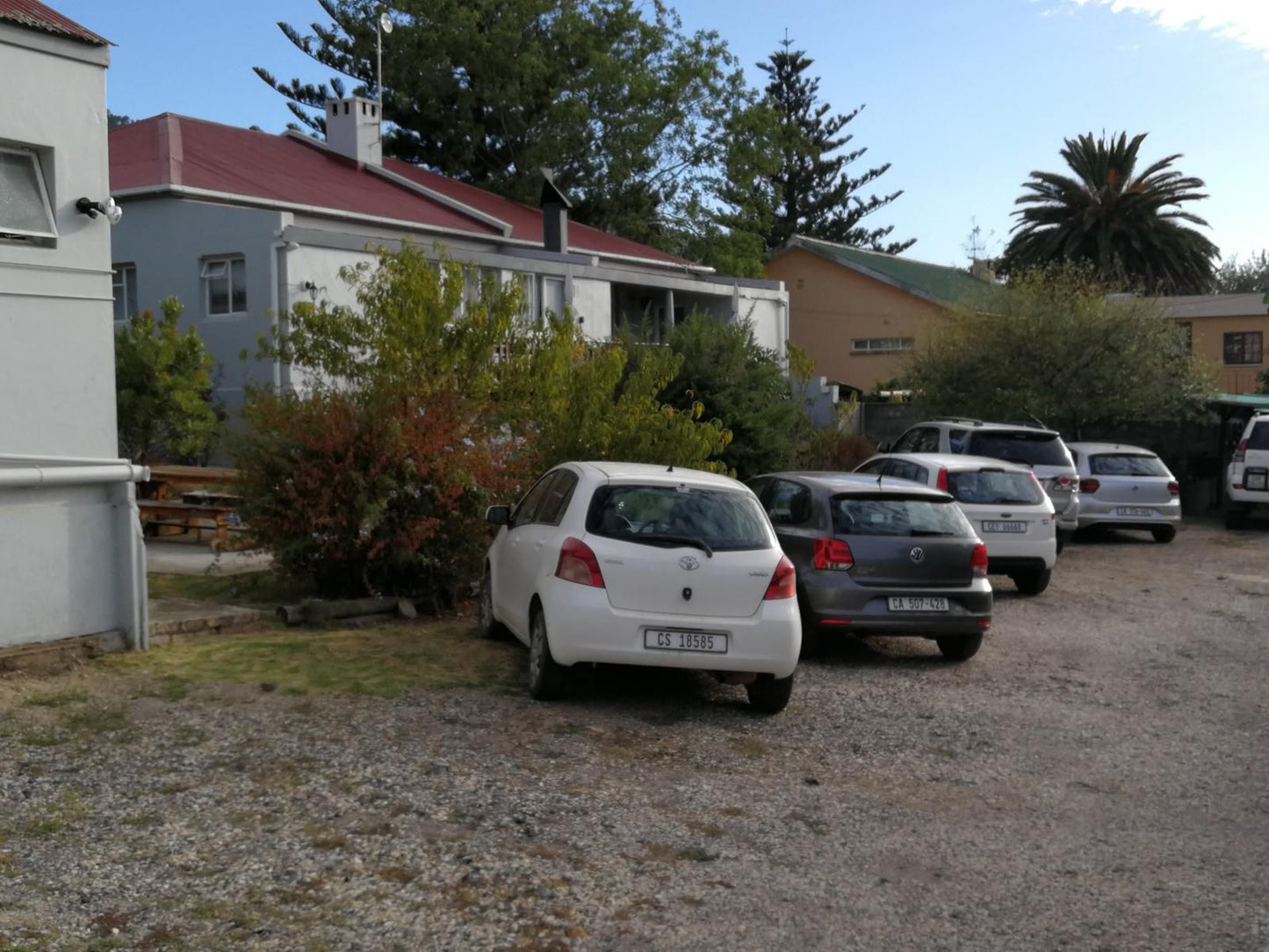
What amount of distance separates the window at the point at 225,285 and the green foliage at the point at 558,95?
20217mm

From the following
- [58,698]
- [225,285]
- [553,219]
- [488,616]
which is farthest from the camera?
[553,219]

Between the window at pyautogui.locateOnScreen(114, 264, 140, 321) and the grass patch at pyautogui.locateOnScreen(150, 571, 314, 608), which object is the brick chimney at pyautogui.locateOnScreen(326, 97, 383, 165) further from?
the grass patch at pyautogui.locateOnScreen(150, 571, 314, 608)

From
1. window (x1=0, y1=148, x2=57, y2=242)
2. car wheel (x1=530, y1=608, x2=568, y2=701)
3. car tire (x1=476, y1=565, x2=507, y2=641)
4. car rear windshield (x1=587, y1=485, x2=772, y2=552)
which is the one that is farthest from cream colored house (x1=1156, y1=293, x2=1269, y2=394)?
window (x1=0, y1=148, x2=57, y2=242)

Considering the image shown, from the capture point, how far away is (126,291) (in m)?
26.8

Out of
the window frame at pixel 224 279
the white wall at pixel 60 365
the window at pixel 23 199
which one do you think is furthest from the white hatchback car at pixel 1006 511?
the window frame at pixel 224 279

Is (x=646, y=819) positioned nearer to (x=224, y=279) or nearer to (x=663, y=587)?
(x=663, y=587)

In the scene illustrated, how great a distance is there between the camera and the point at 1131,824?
269 inches

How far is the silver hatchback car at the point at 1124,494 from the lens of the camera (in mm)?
21078

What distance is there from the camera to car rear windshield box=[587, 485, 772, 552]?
8969 mm

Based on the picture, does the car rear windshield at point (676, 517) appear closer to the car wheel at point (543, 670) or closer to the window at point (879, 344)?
the car wheel at point (543, 670)

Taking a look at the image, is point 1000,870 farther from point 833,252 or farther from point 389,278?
point 833,252

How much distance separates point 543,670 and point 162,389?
13.4 m

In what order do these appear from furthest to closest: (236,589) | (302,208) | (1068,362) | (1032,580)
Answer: (302,208)
(1068,362)
(1032,580)
(236,589)

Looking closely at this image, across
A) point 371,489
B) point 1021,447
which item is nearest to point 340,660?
point 371,489
